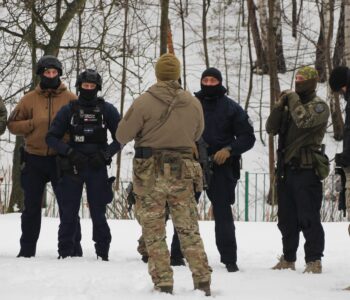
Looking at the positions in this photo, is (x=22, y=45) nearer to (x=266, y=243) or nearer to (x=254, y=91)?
(x=266, y=243)

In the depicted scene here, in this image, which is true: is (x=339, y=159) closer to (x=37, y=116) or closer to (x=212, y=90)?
(x=212, y=90)

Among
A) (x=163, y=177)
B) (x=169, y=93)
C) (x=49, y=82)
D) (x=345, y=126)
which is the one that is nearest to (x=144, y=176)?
(x=163, y=177)

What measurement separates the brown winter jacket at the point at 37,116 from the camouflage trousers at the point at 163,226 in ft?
6.76

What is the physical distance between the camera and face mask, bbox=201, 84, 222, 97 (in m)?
6.44

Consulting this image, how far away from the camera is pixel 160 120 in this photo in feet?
16.9

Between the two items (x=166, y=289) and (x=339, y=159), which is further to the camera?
(x=339, y=159)

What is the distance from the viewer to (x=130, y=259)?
698 cm

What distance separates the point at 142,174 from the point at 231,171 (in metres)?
1.52

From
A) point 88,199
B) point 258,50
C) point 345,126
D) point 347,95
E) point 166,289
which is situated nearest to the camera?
point 166,289

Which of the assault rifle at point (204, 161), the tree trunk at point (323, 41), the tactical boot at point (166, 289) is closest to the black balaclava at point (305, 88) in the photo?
the assault rifle at point (204, 161)

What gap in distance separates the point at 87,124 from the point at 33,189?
86cm

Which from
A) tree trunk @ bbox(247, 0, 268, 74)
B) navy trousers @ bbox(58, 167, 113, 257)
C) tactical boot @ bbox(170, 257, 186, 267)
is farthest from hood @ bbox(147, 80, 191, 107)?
tree trunk @ bbox(247, 0, 268, 74)

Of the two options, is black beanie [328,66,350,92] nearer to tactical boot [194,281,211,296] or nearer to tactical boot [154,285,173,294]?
tactical boot [194,281,211,296]

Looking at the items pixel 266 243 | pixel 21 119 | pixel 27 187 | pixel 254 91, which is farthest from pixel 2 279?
pixel 254 91
